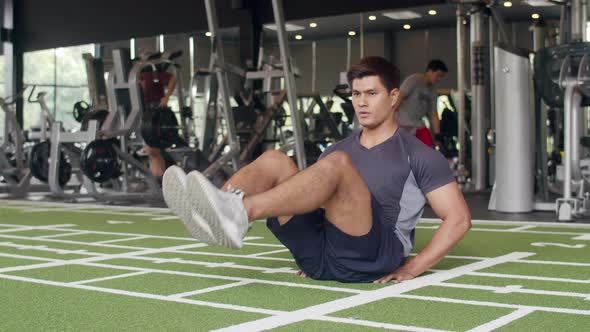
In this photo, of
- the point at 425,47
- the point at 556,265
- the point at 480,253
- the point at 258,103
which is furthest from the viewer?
the point at 425,47

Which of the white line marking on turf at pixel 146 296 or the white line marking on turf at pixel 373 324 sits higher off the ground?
the white line marking on turf at pixel 146 296

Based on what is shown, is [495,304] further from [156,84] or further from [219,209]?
[156,84]

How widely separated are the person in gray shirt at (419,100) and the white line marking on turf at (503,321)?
4104 millimetres

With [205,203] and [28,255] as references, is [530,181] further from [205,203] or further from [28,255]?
[205,203]

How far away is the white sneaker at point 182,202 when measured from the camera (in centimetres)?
203

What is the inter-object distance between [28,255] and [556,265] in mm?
2196

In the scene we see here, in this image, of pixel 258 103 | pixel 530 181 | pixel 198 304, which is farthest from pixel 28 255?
pixel 258 103

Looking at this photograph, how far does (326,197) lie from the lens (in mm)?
2154

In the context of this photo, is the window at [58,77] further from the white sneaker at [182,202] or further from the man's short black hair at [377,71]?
the white sneaker at [182,202]

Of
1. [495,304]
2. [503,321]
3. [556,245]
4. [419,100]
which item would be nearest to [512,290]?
[495,304]

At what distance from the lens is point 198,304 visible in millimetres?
2258

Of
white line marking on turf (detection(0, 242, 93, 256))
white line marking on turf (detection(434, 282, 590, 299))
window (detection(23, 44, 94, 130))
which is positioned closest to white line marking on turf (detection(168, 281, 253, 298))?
white line marking on turf (detection(434, 282, 590, 299))

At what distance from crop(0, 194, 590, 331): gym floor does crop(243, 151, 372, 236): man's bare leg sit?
24 cm

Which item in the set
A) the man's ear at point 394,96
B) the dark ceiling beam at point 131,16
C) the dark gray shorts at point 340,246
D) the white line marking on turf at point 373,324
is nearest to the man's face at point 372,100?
the man's ear at point 394,96
